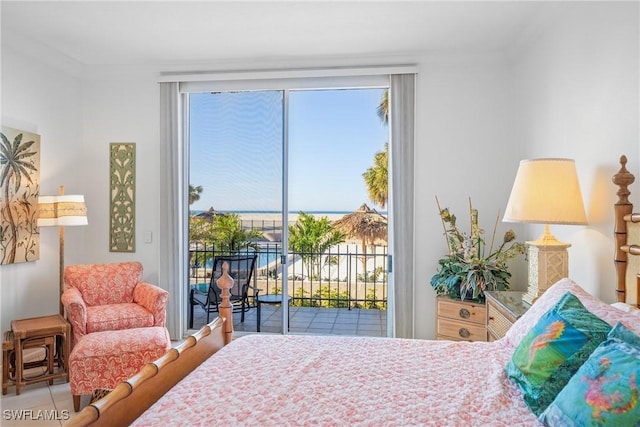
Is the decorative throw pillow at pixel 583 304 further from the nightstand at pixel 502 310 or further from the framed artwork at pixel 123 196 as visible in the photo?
the framed artwork at pixel 123 196

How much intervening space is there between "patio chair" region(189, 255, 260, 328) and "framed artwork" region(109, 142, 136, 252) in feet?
2.99

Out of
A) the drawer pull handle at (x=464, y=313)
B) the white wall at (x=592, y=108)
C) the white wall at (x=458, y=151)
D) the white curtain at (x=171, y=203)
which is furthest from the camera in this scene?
the white curtain at (x=171, y=203)

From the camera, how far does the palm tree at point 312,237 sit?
12.7 ft

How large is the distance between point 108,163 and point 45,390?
2.15 meters

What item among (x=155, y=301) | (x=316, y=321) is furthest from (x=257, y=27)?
(x=316, y=321)

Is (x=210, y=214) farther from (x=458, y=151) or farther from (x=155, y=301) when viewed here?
(x=458, y=151)

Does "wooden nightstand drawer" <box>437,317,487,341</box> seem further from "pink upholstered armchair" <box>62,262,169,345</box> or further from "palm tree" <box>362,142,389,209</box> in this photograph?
"pink upholstered armchair" <box>62,262,169,345</box>

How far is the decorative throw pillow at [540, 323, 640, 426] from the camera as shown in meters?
0.95

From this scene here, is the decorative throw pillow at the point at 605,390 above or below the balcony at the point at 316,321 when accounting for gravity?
above

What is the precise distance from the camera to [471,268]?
2.89 m

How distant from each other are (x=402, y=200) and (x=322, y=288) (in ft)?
4.25

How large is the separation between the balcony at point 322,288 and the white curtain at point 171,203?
187 millimetres

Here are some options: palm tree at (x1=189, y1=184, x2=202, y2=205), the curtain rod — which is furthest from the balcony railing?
the curtain rod

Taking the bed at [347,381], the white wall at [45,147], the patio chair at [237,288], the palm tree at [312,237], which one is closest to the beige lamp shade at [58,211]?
the white wall at [45,147]
